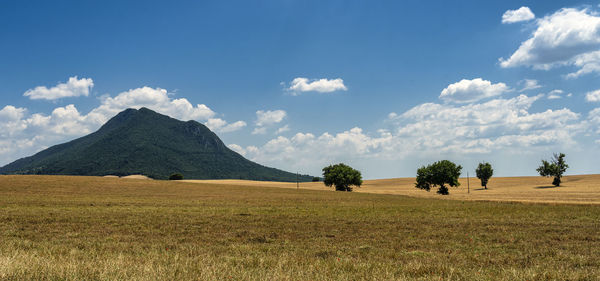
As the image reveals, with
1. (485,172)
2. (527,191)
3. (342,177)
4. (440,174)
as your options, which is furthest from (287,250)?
(485,172)

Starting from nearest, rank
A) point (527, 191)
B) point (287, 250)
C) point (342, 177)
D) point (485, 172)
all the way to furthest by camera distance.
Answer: point (287, 250), point (527, 191), point (342, 177), point (485, 172)

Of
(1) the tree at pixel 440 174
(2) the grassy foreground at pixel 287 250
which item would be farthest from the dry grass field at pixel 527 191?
(2) the grassy foreground at pixel 287 250

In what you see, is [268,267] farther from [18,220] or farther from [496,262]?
[18,220]

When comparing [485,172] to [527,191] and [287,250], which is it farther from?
[287,250]

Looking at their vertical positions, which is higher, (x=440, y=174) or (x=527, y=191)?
(x=440, y=174)

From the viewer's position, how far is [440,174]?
94.6 meters

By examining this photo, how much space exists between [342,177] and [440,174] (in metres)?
27.4

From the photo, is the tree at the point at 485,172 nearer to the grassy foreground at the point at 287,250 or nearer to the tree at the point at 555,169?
the tree at the point at 555,169

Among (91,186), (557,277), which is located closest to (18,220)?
(557,277)

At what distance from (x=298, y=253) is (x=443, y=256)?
5343 mm

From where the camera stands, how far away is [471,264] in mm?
11859

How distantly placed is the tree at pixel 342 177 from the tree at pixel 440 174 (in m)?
18.4

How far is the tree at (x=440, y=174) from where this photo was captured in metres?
94.1

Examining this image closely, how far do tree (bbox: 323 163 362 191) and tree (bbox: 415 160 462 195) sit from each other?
18379 mm
